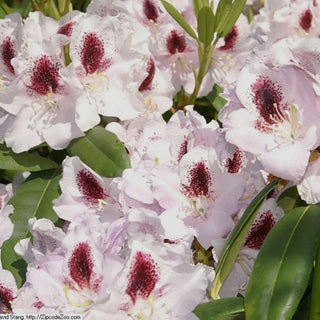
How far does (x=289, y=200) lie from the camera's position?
A: 51.3 inches

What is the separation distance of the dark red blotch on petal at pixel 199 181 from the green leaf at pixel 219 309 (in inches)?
8.1

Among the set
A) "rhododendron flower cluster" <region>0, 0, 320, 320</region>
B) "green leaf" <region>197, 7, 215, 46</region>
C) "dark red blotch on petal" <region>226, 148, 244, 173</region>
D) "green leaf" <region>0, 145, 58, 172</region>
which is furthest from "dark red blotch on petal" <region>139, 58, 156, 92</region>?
"dark red blotch on petal" <region>226, 148, 244, 173</region>

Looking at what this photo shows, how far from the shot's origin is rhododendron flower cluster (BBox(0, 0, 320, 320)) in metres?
1.17

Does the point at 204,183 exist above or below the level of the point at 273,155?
below

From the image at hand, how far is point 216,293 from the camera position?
1207mm

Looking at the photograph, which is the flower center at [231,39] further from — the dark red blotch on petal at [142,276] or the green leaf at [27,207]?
the dark red blotch on petal at [142,276]

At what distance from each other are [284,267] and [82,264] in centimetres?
28

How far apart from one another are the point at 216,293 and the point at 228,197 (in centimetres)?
16

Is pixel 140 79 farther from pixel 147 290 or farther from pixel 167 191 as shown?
pixel 147 290

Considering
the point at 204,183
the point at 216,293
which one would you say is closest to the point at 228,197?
the point at 204,183

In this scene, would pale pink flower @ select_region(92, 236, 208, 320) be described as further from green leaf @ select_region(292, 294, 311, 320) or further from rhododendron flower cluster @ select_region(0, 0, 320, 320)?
green leaf @ select_region(292, 294, 311, 320)

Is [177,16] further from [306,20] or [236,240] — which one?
[236,240]

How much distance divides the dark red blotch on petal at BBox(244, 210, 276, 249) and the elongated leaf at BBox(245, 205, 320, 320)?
8cm

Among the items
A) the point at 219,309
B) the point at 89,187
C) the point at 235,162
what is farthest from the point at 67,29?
the point at 219,309
